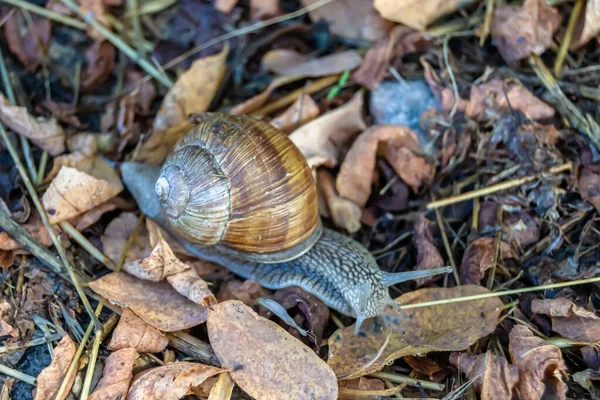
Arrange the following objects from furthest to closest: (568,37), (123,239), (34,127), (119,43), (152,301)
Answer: (119,43), (568,37), (34,127), (123,239), (152,301)

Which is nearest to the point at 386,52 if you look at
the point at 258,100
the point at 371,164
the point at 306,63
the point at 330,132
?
the point at 306,63

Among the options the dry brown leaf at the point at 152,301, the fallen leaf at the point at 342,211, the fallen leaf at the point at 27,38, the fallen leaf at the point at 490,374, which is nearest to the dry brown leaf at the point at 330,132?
the fallen leaf at the point at 342,211

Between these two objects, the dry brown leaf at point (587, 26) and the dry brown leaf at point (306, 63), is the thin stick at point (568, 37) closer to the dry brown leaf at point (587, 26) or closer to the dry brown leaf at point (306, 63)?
the dry brown leaf at point (587, 26)

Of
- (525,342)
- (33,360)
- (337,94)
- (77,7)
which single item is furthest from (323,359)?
(77,7)

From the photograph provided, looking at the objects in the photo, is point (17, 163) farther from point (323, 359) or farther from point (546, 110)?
point (546, 110)

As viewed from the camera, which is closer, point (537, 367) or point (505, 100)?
point (537, 367)

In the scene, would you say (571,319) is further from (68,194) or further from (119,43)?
(119,43)

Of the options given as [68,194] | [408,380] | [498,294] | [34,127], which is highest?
[34,127]

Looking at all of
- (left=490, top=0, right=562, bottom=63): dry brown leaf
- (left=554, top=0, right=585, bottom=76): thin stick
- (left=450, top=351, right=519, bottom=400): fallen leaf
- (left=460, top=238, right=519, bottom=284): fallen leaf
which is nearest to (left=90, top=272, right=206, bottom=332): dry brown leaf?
(left=450, top=351, right=519, bottom=400): fallen leaf
